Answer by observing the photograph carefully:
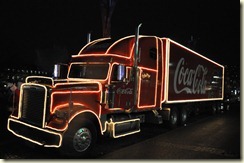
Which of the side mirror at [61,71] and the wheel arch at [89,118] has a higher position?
the side mirror at [61,71]

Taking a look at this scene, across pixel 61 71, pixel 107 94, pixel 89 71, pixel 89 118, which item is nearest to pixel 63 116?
pixel 89 118

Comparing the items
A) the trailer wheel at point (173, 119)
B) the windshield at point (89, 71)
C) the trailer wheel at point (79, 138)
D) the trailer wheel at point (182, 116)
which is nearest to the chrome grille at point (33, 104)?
the trailer wheel at point (79, 138)

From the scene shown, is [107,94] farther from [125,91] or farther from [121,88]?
[125,91]

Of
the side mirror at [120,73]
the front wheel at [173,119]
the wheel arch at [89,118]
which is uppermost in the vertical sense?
the side mirror at [120,73]

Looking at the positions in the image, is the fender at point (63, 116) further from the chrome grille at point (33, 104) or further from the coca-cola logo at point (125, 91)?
the coca-cola logo at point (125, 91)

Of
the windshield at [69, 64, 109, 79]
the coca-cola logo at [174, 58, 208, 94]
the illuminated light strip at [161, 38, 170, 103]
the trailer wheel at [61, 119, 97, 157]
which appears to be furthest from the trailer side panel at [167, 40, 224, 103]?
the trailer wheel at [61, 119, 97, 157]

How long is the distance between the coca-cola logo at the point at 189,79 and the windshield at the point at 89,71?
14.8ft

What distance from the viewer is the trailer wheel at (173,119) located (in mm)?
11461

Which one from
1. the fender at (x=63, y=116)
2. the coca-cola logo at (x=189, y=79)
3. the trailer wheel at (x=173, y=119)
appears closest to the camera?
the fender at (x=63, y=116)

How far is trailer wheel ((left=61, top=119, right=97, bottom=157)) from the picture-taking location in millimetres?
6375

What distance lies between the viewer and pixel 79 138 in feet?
21.7

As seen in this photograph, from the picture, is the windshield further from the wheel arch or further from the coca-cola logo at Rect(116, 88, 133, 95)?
the wheel arch

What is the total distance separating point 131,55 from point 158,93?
Answer: 7.78 ft

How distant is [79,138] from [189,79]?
8.06 metres
